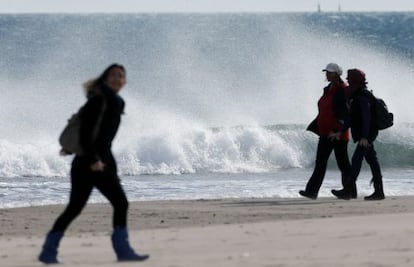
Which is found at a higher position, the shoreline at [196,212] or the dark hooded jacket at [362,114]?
the dark hooded jacket at [362,114]

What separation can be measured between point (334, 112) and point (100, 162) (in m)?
5.71

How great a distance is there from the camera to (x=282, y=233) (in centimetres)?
1168

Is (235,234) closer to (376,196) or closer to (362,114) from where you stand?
(362,114)

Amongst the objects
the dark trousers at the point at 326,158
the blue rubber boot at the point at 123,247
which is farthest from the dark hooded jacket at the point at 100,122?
the dark trousers at the point at 326,158

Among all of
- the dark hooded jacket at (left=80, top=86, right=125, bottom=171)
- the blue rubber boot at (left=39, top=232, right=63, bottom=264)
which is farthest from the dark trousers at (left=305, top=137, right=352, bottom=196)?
the blue rubber boot at (left=39, top=232, right=63, bottom=264)

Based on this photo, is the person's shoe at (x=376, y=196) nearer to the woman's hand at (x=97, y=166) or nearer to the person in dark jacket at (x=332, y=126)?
the person in dark jacket at (x=332, y=126)

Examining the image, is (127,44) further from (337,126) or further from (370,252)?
(370,252)

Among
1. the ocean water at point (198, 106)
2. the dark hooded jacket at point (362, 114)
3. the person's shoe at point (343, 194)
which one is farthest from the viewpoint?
the ocean water at point (198, 106)

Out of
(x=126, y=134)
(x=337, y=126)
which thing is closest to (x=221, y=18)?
(x=126, y=134)

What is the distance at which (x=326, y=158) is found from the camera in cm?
1581

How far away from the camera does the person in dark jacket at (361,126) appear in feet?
50.9

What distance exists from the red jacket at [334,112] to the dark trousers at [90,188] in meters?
5.44

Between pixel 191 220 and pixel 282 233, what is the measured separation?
1.96 meters

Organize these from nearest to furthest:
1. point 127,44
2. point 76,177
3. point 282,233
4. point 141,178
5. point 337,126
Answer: point 76,177 → point 282,233 → point 337,126 → point 141,178 → point 127,44
